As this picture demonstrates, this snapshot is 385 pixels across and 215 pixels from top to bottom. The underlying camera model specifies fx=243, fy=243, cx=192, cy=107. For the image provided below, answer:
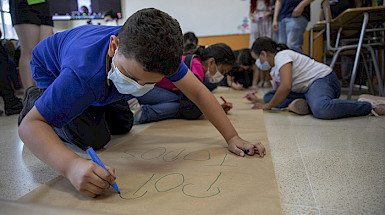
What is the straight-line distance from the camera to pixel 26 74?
178 cm

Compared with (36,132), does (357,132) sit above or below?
below

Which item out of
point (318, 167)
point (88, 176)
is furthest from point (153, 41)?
point (318, 167)

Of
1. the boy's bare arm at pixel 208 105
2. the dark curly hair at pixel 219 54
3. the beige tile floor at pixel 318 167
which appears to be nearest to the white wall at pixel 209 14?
the dark curly hair at pixel 219 54

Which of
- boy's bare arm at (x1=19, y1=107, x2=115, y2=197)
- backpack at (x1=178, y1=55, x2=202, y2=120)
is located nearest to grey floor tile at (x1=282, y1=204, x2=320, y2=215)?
boy's bare arm at (x1=19, y1=107, x2=115, y2=197)

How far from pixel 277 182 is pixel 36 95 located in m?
0.97

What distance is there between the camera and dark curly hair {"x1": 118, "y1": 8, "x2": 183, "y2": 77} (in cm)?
55

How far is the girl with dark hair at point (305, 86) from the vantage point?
1.40 meters

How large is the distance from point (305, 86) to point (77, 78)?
1.49m

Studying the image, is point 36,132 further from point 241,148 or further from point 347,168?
point 347,168

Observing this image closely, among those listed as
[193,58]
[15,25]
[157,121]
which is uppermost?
[15,25]

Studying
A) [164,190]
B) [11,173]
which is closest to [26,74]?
[11,173]

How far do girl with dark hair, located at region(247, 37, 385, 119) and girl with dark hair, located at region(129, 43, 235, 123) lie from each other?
1.08ft

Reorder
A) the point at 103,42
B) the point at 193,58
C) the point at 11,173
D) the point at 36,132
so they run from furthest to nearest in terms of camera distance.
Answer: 1. the point at 193,58
2. the point at 11,173
3. the point at 103,42
4. the point at 36,132

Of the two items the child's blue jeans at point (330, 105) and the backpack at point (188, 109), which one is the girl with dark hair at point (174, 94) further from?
the child's blue jeans at point (330, 105)
